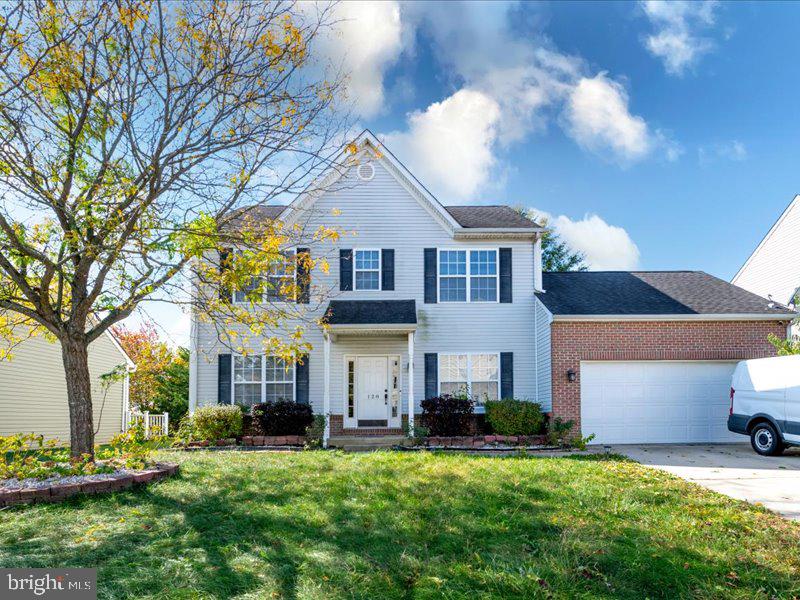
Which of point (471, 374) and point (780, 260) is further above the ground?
point (780, 260)

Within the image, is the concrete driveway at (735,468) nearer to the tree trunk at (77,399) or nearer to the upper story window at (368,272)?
the upper story window at (368,272)

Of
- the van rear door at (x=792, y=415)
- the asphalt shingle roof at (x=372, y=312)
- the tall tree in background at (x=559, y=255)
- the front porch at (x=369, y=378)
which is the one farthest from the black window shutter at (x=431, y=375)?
the tall tree in background at (x=559, y=255)

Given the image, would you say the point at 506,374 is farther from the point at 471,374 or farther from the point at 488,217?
the point at 488,217

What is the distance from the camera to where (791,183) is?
21.0 meters

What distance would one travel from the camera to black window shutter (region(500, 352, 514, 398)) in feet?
53.5

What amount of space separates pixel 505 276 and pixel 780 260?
11273 mm

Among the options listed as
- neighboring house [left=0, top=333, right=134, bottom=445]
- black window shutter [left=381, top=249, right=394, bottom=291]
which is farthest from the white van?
neighboring house [left=0, top=333, right=134, bottom=445]

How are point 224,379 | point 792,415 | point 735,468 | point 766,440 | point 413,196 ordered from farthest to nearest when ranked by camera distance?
point 413,196 < point 224,379 < point 766,440 < point 792,415 < point 735,468

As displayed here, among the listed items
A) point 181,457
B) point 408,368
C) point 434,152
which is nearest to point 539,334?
point 408,368

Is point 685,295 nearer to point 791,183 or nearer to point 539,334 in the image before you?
point 539,334

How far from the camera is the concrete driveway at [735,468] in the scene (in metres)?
8.12

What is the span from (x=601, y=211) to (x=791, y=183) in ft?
21.5

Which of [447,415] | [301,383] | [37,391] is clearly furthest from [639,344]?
[37,391]

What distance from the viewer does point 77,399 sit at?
8492mm
